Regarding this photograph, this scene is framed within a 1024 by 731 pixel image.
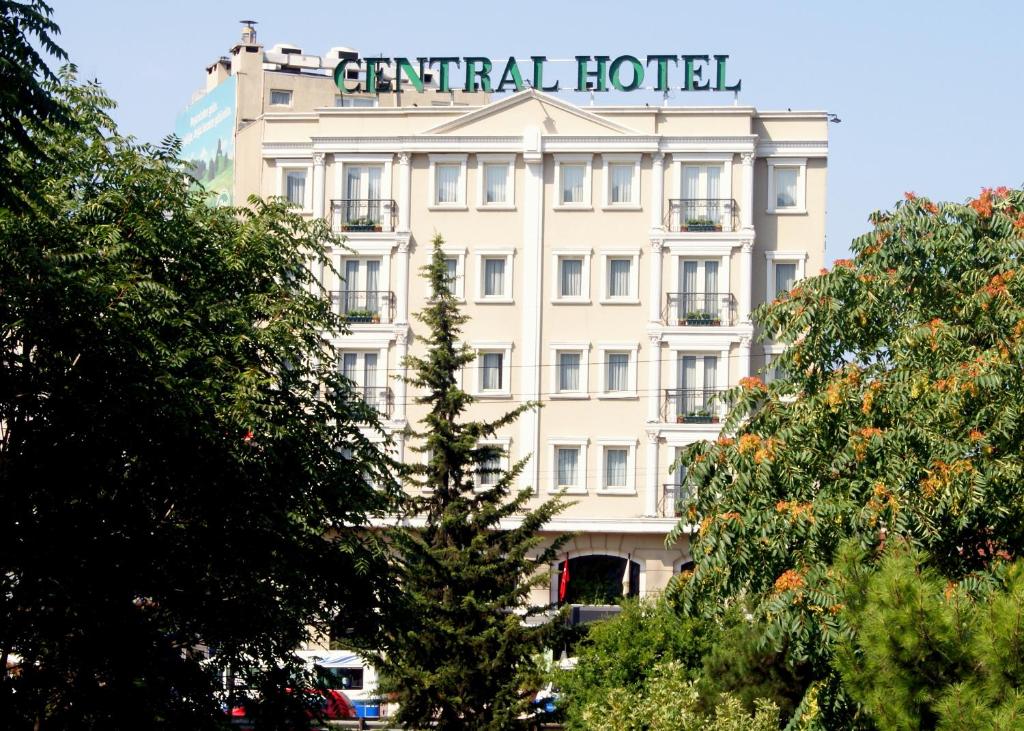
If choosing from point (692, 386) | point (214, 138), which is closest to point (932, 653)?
point (692, 386)

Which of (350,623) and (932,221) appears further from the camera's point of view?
(350,623)

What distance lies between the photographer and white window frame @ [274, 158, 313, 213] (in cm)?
6016

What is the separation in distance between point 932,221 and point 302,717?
43.5 feet

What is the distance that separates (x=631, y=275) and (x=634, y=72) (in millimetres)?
7703

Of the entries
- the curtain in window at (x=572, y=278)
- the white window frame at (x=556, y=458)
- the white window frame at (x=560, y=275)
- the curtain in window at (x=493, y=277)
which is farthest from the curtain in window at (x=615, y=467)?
the curtain in window at (x=493, y=277)

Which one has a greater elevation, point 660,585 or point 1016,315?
point 1016,315

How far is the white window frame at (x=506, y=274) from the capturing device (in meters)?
58.5

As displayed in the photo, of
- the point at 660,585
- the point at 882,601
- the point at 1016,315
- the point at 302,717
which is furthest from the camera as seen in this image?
the point at 660,585

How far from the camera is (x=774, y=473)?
25.1 m

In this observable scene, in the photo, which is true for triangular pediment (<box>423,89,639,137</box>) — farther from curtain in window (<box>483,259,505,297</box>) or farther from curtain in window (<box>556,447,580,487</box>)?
curtain in window (<box>556,447,580,487</box>)

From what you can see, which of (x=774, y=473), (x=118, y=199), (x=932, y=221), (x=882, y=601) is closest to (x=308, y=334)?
(x=118, y=199)

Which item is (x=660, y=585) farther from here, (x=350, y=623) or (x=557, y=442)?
(x=350, y=623)

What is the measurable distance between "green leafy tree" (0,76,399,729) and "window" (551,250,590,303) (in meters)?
28.0

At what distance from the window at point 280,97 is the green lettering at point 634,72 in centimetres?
2855
